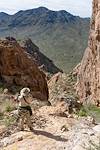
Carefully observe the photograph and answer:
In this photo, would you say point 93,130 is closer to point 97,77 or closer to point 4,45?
point 97,77

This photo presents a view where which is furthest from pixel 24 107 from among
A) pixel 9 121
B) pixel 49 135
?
pixel 9 121

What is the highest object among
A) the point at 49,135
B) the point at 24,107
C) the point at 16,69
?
the point at 24,107

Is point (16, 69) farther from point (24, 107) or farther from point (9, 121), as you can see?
point (24, 107)

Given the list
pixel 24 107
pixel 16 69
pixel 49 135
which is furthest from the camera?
pixel 16 69

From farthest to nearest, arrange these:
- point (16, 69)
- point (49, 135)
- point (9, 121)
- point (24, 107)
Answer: point (16, 69), point (9, 121), point (24, 107), point (49, 135)

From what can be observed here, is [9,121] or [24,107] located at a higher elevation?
[24,107]

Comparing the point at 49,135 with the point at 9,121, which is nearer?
the point at 49,135

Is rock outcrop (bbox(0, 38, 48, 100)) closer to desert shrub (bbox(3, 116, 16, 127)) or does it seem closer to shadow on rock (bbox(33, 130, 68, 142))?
desert shrub (bbox(3, 116, 16, 127))

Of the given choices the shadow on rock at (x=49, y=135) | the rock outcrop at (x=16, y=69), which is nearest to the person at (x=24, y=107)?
the shadow on rock at (x=49, y=135)

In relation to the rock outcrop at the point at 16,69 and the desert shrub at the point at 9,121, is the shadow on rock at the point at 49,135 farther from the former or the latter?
the rock outcrop at the point at 16,69

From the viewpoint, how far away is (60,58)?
170125mm

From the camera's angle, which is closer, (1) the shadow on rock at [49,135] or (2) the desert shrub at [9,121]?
(1) the shadow on rock at [49,135]

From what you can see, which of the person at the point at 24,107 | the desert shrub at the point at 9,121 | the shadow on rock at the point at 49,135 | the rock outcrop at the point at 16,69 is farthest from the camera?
the rock outcrop at the point at 16,69

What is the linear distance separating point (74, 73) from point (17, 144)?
286 feet
